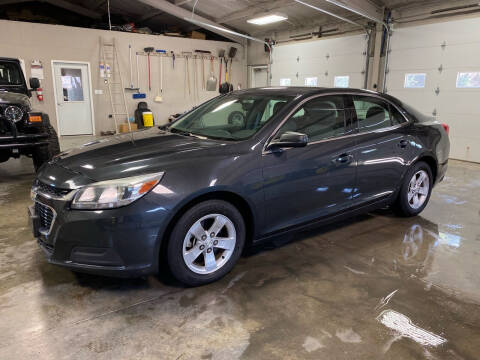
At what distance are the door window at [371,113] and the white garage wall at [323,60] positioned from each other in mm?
6197

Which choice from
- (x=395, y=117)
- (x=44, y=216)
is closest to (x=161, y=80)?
(x=395, y=117)

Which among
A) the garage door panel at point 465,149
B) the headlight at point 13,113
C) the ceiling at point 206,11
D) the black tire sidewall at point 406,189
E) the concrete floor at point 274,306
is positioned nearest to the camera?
the concrete floor at point 274,306

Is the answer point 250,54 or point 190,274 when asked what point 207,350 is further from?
point 250,54

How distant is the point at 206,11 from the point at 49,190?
9771mm

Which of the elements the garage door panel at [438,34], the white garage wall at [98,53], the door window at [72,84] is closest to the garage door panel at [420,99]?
the garage door panel at [438,34]

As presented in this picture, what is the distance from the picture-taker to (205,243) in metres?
2.30

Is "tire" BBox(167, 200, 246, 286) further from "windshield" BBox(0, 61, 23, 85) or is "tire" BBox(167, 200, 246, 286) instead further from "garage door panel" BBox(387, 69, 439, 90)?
"garage door panel" BBox(387, 69, 439, 90)

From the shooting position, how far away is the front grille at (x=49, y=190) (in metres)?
2.10

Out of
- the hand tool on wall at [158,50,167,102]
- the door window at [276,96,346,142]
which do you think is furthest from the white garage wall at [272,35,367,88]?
the door window at [276,96,346,142]

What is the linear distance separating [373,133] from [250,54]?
10.2m

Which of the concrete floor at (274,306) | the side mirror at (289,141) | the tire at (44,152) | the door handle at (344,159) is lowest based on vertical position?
the concrete floor at (274,306)

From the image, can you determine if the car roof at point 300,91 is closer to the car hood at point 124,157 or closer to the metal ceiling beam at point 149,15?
the car hood at point 124,157

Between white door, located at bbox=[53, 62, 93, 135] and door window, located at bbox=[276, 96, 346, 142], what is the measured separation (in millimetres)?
8685

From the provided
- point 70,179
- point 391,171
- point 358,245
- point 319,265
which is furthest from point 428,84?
point 70,179
